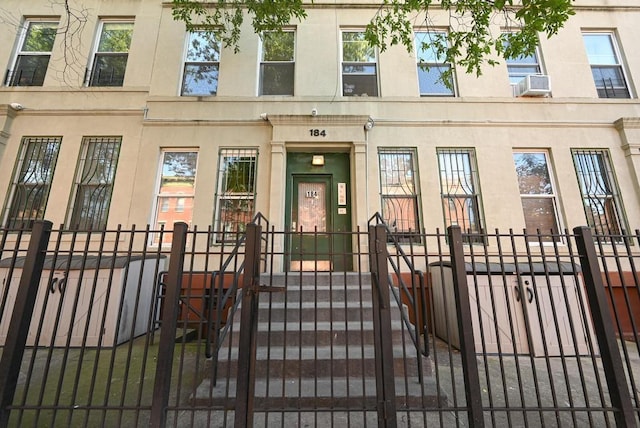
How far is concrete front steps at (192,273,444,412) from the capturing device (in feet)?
9.11

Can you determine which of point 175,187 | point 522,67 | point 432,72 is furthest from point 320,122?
point 522,67

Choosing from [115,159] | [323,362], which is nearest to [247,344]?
[323,362]

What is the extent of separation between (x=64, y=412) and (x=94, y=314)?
6.65ft

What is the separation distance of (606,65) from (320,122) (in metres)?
7.10

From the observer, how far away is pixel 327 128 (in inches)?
252

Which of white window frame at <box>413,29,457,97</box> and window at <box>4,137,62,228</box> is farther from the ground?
white window frame at <box>413,29,457,97</box>

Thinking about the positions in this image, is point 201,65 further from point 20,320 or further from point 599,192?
point 599,192

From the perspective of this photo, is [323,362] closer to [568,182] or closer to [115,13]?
[568,182]

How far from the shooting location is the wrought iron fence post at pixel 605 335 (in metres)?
2.68

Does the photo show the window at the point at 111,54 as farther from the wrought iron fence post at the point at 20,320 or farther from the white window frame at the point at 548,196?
the white window frame at the point at 548,196

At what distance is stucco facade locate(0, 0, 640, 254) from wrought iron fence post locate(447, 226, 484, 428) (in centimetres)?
302

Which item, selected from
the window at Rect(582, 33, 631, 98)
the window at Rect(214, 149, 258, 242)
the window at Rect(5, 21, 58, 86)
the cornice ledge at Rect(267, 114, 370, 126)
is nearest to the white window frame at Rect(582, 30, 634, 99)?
the window at Rect(582, 33, 631, 98)

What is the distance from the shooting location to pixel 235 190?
6.29 metres

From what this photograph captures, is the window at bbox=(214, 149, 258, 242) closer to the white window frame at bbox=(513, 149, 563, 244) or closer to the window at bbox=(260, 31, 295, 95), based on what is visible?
the window at bbox=(260, 31, 295, 95)
